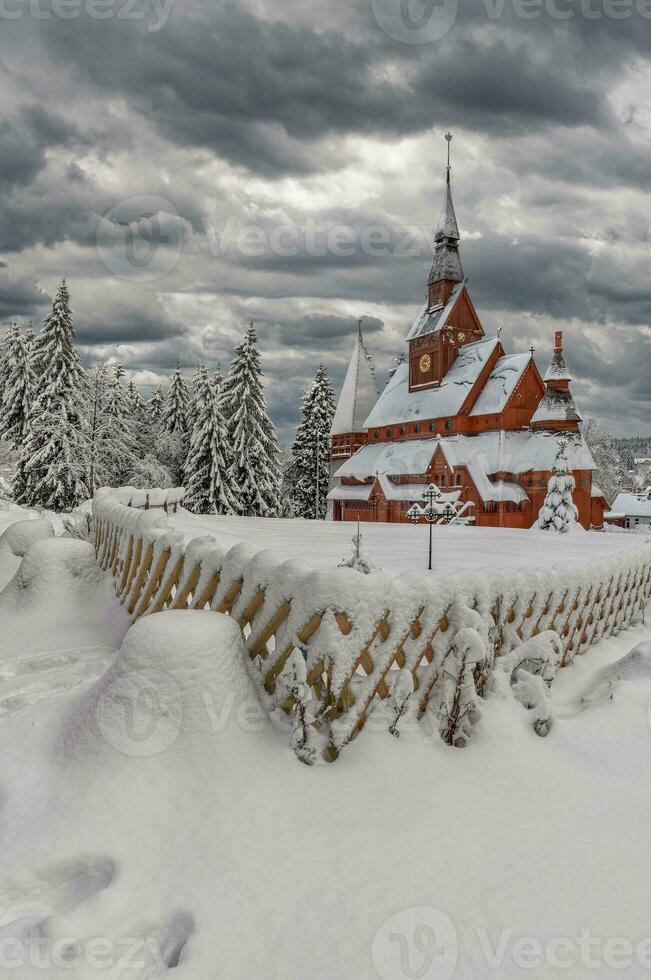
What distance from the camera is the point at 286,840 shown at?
2.19 meters

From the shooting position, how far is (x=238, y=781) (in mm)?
2385

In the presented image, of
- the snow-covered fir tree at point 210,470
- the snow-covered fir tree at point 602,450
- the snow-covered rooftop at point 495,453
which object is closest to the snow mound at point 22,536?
the snow-covered rooftop at point 495,453

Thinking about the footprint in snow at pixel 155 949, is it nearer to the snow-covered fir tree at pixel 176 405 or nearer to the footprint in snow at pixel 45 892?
the footprint in snow at pixel 45 892

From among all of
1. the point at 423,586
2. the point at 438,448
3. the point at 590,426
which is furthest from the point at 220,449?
the point at 590,426

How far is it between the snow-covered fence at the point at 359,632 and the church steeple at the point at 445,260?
41.8m

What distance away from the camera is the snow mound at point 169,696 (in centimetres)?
248

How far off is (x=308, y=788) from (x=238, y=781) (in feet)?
1.01

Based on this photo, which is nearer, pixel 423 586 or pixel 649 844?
pixel 649 844

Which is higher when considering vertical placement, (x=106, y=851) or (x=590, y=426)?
(x=590, y=426)

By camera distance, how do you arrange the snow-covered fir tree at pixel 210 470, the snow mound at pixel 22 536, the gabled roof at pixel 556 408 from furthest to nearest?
the snow-covered fir tree at pixel 210 470, the gabled roof at pixel 556 408, the snow mound at pixel 22 536

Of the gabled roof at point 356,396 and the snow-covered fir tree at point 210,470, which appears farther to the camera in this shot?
the gabled roof at point 356,396

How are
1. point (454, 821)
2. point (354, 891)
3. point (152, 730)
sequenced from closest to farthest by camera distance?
point (354, 891)
point (454, 821)
point (152, 730)

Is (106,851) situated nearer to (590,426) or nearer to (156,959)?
(156,959)

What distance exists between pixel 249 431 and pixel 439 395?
1364cm
